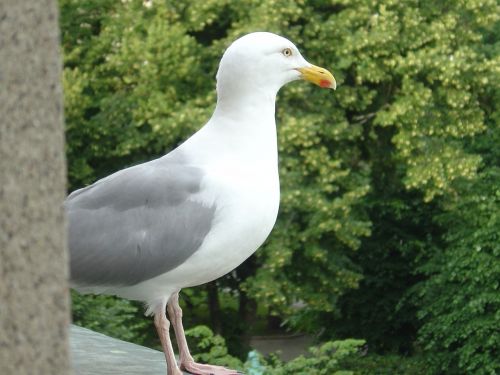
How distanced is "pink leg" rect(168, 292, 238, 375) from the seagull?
0.20 metres

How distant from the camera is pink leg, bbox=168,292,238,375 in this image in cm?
523

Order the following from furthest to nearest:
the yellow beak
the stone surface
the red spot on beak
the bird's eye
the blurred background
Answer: the blurred background
the stone surface
the red spot on beak
the yellow beak
the bird's eye

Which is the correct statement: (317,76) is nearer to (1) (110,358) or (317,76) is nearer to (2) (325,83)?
(2) (325,83)

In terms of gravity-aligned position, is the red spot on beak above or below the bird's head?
below

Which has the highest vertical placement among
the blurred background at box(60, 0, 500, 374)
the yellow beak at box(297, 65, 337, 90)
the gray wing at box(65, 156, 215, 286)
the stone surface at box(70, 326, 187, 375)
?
the yellow beak at box(297, 65, 337, 90)

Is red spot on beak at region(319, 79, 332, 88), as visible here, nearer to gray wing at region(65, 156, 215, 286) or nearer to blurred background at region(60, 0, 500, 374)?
gray wing at region(65, 156, 215, 286)

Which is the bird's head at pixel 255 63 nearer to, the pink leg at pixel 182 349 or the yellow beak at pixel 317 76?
the yellow beak at pixel 317 76

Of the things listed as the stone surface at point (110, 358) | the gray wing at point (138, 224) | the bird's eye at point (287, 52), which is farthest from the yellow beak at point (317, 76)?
the stone surface at point (110, 358)

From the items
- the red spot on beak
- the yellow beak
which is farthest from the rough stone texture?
the red spot on beak

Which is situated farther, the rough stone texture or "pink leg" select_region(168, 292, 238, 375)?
"pink leg" select_region(168, 292, 238, 375)

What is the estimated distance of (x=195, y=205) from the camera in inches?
192

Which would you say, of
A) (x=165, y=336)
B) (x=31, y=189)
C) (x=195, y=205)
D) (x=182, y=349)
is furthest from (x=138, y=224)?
(x=31, y=189)

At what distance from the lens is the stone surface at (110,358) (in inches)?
224

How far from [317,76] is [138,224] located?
0.99 meters
